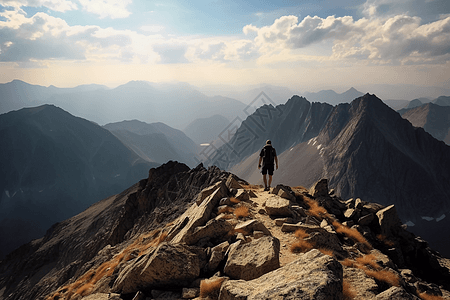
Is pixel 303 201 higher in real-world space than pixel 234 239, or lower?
lower

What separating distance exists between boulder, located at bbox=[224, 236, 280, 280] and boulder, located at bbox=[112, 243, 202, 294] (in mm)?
1308

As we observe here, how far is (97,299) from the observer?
891cm

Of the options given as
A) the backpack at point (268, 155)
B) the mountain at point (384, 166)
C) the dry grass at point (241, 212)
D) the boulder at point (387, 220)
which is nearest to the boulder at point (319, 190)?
the boulder at point (387, 220)

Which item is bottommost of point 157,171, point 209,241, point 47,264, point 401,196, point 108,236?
point 401,196

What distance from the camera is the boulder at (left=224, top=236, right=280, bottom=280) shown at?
7684 millimetres

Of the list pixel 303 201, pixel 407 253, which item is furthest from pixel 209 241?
pixel 407 253

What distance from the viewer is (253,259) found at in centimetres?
802

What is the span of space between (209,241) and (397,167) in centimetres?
19183

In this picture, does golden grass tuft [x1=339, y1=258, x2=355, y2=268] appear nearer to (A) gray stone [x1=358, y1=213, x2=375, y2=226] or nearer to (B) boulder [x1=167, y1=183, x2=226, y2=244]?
(B) boulder [x1=167, y1=183, x2=226, y2=244]

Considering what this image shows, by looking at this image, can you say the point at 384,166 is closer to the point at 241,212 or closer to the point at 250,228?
the point at 241,212

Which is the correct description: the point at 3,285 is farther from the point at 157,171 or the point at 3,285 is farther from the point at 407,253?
the point at 407,253

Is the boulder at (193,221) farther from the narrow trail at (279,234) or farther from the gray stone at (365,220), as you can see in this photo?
the gray stone at (365,220)

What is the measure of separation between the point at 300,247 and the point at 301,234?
1.21 meters

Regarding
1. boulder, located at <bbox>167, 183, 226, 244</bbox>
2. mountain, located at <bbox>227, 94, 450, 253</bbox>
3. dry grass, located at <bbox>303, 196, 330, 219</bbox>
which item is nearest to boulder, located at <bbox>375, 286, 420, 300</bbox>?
boulder, located at <bbox>167, 183, 226, 244</bbox>
